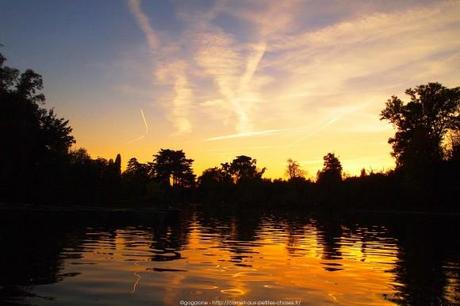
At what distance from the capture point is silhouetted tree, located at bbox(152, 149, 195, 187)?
18400 centimetres

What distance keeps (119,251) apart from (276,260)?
6661 mm

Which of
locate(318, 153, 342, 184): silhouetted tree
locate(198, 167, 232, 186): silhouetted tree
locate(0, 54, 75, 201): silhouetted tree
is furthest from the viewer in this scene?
locate(198, 167, 232, 186): silhouetted tree

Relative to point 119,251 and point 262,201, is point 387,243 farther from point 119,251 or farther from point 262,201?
point 262,201

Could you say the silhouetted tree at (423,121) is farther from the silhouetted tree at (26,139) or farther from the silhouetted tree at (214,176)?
the silhouetted tree at (214,176)

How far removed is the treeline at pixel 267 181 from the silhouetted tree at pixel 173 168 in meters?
39.1

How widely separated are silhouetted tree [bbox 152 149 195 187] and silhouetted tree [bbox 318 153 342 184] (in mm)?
67918

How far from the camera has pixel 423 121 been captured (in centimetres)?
8956

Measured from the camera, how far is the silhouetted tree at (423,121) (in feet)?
275

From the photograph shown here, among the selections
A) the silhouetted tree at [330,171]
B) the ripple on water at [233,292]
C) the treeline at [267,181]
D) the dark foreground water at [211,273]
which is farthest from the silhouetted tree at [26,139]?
the silhouetted tree at [330,171]

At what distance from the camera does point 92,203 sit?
230 ft

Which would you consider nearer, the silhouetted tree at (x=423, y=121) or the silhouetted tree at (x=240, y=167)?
the silhouetted tree at (x=423, y=121)

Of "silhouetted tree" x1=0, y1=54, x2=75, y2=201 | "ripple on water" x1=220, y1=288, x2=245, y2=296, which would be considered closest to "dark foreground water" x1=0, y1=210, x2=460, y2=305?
"ripple on water" x1=220, y1=288, x2=245, y2=296

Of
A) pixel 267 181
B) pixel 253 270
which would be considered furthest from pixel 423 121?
pixel 253 270

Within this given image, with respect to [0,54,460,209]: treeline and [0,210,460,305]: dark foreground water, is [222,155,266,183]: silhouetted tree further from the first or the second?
[0,210,460,305]: dark foreground water
